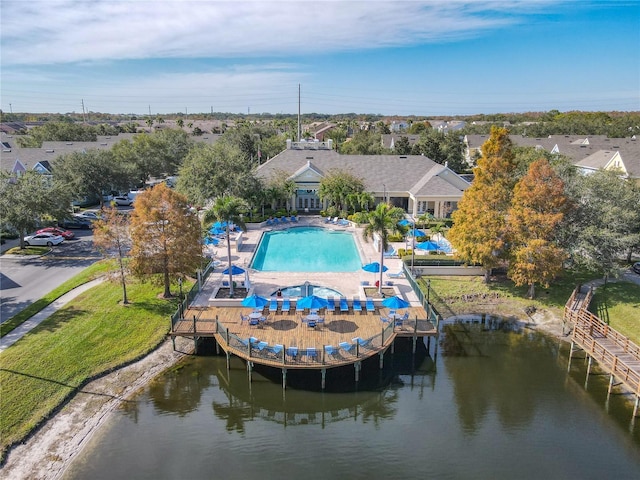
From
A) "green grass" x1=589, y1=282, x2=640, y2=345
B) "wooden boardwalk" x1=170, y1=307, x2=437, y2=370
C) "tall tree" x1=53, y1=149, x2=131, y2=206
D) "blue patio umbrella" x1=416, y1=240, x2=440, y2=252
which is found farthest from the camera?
"tall tree" x1=53, y1=149, x2=131, y2=206

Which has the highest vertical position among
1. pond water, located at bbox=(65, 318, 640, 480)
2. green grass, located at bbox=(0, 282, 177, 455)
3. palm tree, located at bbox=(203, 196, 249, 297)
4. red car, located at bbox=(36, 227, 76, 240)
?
palm tree, located at bbox=(203, 196, 249, 297)

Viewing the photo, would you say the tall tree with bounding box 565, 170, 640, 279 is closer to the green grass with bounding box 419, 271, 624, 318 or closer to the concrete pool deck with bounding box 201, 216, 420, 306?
the green grass with bounding box 419, 271, 624, 318

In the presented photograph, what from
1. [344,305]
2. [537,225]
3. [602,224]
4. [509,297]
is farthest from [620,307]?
[344,305]

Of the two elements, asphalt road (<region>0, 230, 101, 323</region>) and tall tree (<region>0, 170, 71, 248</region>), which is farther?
tall tree (<region>0, 170, 71, 248</region>)

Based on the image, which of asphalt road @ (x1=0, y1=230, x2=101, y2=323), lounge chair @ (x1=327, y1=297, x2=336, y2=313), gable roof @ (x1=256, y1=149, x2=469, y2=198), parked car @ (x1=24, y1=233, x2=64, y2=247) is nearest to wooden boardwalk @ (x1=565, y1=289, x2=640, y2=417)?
lounge chair @ (x1=327, y1=297, x2=336, y2=313)

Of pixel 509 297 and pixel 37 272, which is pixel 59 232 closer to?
pixel 37 272

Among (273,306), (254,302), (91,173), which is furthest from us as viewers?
(91,173)

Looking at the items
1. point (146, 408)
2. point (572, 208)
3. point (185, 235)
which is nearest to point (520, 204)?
point (572, 208)
